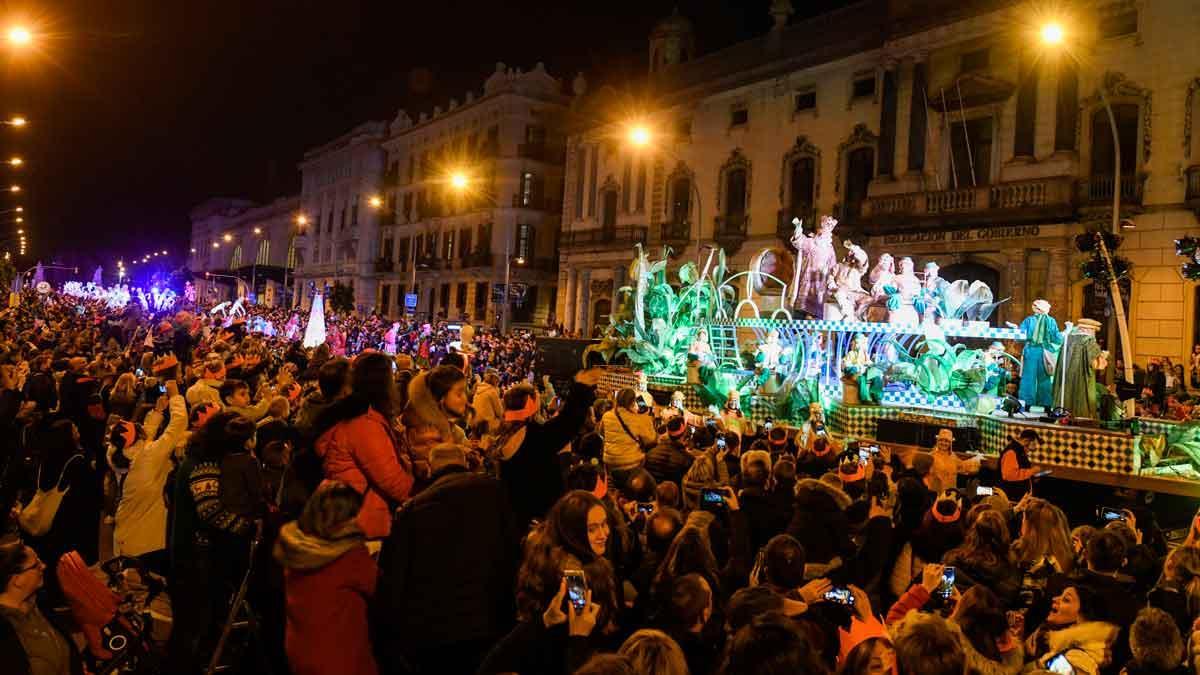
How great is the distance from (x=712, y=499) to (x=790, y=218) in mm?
28763

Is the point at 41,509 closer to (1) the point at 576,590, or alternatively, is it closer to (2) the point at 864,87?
(1) the point at 576,590

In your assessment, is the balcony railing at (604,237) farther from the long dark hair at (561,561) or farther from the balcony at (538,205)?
the long dark hair at (561,561)

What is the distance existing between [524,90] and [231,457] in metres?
46.2

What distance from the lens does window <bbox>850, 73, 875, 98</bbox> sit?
29.7 m

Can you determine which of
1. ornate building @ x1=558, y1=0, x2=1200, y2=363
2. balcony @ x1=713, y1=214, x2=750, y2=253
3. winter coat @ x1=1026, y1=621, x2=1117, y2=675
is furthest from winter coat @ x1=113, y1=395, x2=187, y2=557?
balcony @ x1=713, y1=214, x2=750, y2=253

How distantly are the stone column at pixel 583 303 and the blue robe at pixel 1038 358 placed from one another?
28526mm

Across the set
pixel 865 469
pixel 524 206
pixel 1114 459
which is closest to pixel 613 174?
pixel 524 206

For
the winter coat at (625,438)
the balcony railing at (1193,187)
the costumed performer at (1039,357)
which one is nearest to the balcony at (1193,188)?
the balcony railing at (1193,187)

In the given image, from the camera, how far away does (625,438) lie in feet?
24.1

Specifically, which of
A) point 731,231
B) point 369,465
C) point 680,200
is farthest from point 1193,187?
point 369,465

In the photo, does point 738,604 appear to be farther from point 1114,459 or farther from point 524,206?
point 524,206

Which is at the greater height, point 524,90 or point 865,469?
point 524,90

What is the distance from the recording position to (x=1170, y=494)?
10.6 metres

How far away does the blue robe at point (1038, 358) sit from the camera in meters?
13.4
